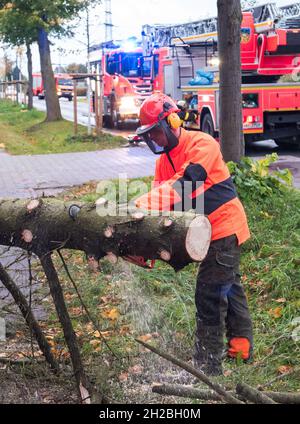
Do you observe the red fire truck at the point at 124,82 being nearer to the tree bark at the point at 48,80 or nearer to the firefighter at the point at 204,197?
the tree bark at the point at 48,80

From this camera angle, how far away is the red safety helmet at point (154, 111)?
4023 millimetres

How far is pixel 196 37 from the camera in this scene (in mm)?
17938

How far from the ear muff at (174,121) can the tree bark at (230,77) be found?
3.53m

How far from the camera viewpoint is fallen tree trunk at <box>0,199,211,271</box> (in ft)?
Result: 10.6

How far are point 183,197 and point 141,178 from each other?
6.83m

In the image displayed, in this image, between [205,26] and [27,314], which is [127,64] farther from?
[27,314]

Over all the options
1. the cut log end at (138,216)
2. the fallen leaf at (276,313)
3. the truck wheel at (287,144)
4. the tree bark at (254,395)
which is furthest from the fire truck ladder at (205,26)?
the tree bark at (254,395)

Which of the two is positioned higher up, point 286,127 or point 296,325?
point 286,127

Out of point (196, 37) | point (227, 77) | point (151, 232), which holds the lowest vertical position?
point (151, 232)

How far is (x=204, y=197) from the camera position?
401 centimetres

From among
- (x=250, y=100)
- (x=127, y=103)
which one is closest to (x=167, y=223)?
(x=250, y=100)

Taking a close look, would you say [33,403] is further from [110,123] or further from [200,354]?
[110,123]

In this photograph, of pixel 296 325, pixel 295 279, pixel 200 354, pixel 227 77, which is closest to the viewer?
pixel 200 354
